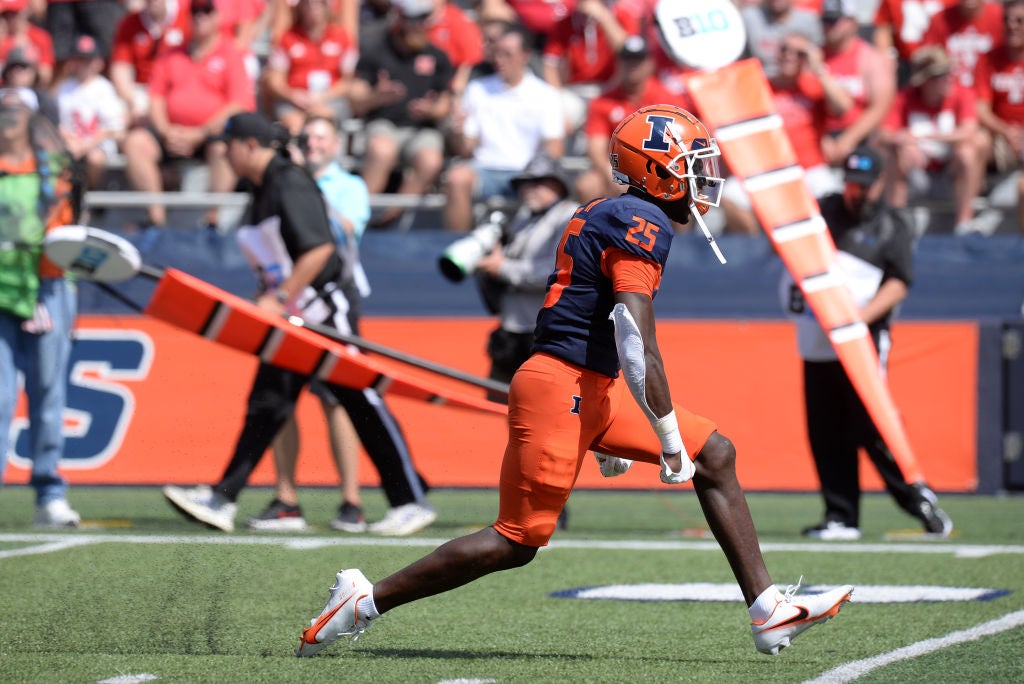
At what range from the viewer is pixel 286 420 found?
781cm

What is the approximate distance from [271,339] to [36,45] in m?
7.06

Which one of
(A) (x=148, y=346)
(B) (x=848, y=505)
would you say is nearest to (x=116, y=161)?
(A) (x=148, y=346)

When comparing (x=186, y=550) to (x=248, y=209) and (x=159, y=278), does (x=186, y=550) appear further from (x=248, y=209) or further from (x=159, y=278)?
(x=248, y=209)

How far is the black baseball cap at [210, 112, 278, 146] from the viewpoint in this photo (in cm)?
793

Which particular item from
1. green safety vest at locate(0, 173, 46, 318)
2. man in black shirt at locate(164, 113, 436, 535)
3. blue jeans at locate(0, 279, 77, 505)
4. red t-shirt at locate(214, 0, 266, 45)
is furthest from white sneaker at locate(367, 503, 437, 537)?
red t-shirt at locate(214, 0, 266, 45)

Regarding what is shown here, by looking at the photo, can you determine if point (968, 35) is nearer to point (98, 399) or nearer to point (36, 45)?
point (98, 399)

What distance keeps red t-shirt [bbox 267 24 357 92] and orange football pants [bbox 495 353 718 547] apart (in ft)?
27.4

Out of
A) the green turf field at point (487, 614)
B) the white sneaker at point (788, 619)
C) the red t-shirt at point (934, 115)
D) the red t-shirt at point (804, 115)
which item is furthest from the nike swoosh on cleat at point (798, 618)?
the red t-shirt at point (934, 115)

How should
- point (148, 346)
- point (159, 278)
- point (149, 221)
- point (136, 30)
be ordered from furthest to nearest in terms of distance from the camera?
point (136, 30)
point (149, 221)
point (148, 346)
point (159, 278)

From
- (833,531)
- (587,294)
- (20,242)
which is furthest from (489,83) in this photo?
(587,294)

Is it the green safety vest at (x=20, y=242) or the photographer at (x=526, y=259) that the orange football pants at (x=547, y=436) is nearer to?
the photographer at (x=526, y=259)

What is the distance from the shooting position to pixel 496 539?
182 inches

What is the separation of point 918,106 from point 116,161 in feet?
20.9

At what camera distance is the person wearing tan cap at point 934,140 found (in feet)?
38.4
